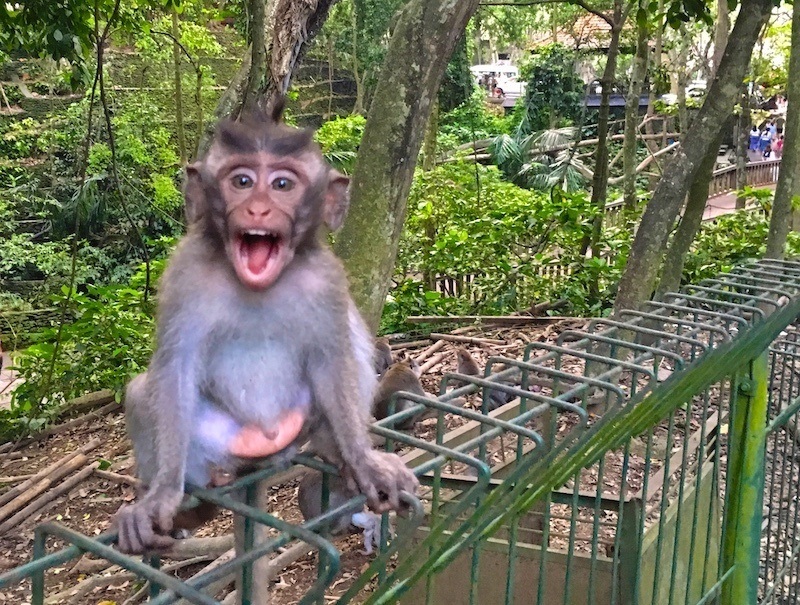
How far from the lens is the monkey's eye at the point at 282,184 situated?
2.07 meters

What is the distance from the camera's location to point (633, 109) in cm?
856

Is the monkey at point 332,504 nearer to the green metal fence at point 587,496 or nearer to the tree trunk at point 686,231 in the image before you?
the green metal fence at point 587,496

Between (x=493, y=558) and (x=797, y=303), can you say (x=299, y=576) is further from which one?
(x=797, y=303)

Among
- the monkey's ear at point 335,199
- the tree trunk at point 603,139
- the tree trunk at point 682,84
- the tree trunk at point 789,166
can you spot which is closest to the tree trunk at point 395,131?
the monkey's ear at point 335,199

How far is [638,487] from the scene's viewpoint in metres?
3.94

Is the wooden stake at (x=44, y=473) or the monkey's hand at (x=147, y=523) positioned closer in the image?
the monkey's hand at (x=147, y=523)

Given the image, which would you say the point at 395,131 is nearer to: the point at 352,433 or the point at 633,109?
the point at 352,433

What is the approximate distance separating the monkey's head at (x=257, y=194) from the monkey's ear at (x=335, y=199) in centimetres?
4

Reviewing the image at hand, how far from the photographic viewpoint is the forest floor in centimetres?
359

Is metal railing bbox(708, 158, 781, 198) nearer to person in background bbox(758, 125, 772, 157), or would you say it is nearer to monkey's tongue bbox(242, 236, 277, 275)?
person in background bbox(758, 125, 772, 157)

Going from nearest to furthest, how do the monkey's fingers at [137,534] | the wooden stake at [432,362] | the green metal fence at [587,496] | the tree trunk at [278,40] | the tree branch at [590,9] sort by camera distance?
the green metal fence at [587,496], the monkey's fingers at [137,534], the tree trunk at [278,40], the wooden stake at [432,362], the tree branch at [590,9]

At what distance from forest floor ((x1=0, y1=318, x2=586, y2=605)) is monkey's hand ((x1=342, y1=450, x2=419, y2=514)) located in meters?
1.86

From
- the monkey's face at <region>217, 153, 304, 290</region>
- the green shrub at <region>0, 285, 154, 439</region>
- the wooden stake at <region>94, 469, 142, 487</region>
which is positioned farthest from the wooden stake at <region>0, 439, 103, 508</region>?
the monkey's face at <region>217, 153, 304, 290</region>

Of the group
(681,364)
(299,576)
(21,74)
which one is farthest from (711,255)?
(21,74)
